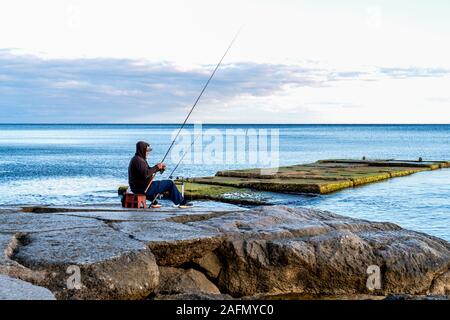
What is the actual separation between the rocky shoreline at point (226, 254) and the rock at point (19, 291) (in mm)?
837

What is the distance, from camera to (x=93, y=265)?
24.4ft

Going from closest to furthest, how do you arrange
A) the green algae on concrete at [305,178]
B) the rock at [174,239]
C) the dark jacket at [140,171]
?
the rock at [174,239] < the dark jacket at [140,171] < the green algae on concrete at [305,178]

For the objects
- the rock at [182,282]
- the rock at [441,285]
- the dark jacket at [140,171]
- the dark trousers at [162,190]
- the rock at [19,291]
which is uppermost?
the dark jacket at [140,171]

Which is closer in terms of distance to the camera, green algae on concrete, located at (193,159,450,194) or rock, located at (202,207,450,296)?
rock, located at (202,207,450,296)

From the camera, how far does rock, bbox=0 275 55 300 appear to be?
5.95 metres

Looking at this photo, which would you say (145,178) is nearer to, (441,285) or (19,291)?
(441,285)

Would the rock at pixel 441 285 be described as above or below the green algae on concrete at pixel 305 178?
below

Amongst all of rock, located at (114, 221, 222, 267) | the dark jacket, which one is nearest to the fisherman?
the dark jacket

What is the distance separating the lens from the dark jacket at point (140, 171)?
1204 centimetres

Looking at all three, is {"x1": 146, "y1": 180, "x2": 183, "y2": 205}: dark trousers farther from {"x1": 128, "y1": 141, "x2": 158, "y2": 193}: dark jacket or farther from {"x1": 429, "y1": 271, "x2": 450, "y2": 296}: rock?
{"x1": 429, "y1": 271, "x2": 450, "y2": 296}: rock

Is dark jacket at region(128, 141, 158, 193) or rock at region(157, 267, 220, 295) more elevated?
A: dark jacket at region(128, 141, 158, 193)

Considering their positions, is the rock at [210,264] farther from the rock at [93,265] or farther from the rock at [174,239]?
the rock at [93,265]

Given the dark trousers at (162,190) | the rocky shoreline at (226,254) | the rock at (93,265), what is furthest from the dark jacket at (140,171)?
the rock at (93,265)
